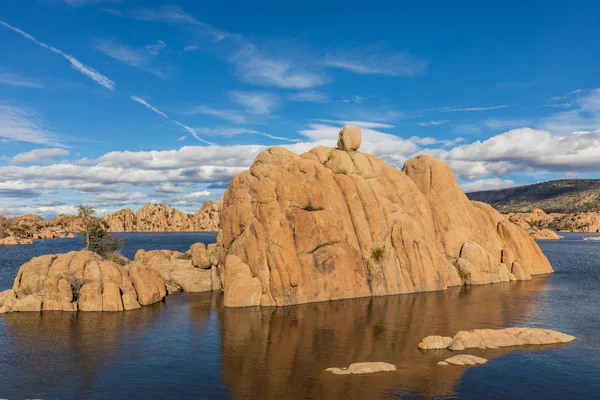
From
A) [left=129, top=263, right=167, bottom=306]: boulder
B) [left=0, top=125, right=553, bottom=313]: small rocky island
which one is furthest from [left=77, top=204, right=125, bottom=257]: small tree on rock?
[left=129, top=263, right=167, bottom=306]: boulder

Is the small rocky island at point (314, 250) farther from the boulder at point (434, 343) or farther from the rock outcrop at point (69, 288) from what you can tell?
the boulder at point (434, 343)

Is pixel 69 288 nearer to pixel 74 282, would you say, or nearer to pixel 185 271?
pixel 74 282

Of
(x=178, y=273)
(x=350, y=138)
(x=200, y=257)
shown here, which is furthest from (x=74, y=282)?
(x=350, y=138)

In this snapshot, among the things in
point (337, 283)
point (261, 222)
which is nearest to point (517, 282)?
point (337, 283)

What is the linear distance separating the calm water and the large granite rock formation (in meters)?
4.21

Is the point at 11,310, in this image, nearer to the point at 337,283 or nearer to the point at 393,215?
the point at 337,283

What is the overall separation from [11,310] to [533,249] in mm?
98586

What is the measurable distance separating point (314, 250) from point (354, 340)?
21.1 metres

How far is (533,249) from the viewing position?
98.2 metres

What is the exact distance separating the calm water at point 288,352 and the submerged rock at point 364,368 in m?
0.89

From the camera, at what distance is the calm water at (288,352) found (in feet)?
113

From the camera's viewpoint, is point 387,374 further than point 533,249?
No

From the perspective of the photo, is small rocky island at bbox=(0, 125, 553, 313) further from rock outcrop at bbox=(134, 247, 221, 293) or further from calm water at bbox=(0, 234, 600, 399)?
calm water at bbox=(0, 234, 600, 399)

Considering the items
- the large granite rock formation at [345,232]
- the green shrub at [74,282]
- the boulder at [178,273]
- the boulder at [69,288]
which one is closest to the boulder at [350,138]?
the large granite rock formation at [345,232]
